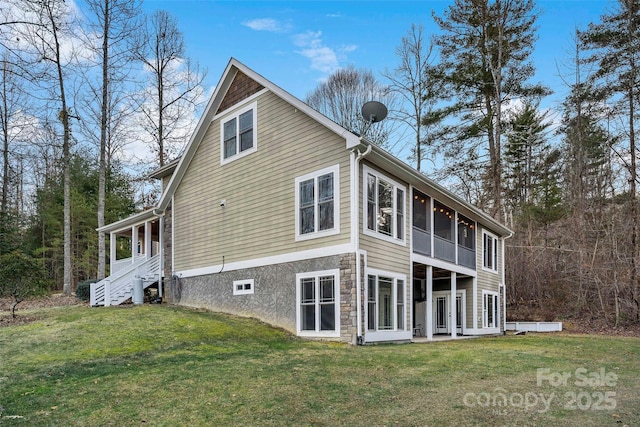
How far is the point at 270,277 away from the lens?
13164 mm

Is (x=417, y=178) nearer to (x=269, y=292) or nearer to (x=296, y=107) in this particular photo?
(x=296, y=107)

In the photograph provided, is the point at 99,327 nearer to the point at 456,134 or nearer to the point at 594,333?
the point at 594,333

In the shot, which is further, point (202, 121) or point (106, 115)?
point (106, 115)

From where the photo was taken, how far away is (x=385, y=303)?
12.2 m

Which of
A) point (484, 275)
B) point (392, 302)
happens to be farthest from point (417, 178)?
point (484, 275)

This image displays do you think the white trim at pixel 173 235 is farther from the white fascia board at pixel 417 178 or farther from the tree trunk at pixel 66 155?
the white fascia board at pixel 417 178

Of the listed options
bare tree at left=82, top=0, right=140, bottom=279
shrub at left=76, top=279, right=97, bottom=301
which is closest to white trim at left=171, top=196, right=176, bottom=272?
shrub at left=76, top=279, right=97, bottom=301

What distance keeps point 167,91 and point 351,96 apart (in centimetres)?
1028

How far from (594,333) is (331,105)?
17.5 m

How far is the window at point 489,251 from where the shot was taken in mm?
20261

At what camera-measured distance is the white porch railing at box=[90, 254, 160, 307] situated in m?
16.4

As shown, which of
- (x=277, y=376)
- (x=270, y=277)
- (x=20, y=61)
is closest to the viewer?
(x=277, y=376)

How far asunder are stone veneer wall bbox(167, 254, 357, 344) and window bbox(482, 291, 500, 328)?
10.3m

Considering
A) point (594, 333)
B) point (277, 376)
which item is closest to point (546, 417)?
point (277, 376)
